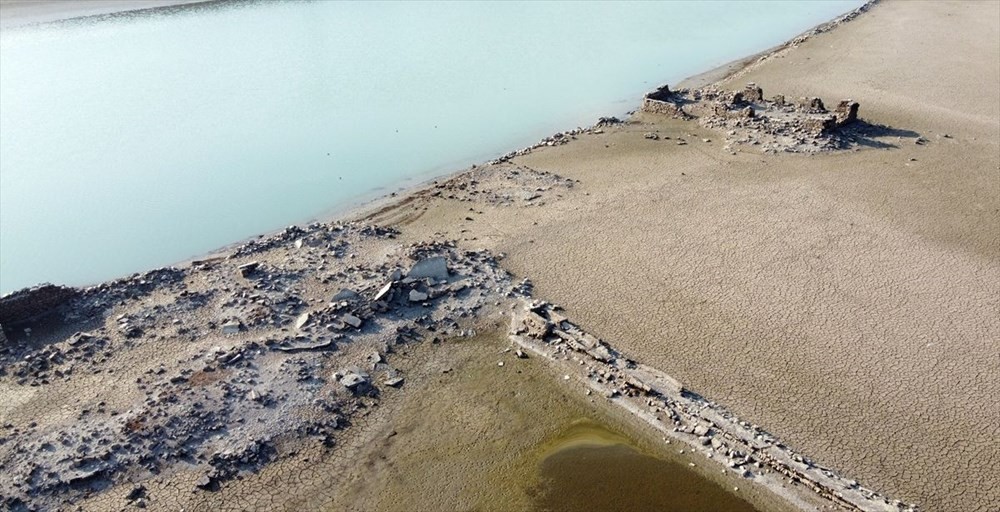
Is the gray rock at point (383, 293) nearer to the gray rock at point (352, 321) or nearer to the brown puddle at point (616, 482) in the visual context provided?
the gray rock at point (352, 321)

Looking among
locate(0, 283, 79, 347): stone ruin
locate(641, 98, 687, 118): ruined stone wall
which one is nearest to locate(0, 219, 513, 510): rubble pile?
locate(0, 283, 79, 347): stone ruin

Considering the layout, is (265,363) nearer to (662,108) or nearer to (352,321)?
(352,321)

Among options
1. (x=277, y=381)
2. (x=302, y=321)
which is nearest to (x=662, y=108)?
(x=302, y=321)

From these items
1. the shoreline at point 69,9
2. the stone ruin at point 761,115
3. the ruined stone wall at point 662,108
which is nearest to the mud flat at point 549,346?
the stone ruin at point 761,115

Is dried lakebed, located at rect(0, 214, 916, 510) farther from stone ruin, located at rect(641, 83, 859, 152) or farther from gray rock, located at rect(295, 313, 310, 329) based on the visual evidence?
stone ruin, located at rect(641, 83, 859, 152)

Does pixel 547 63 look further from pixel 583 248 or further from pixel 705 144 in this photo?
pixel 583 248

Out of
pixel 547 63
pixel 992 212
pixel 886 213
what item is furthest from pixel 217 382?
pixel 547 63

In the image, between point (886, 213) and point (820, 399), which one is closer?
point (820, 399)
